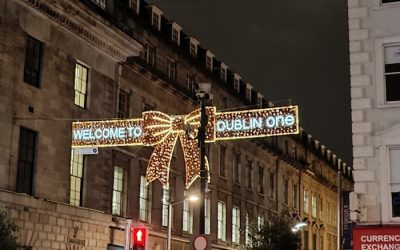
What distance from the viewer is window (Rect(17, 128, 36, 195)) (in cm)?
2925

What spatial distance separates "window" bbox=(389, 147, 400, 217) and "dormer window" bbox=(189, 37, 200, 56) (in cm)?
2669

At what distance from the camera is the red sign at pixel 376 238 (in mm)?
22547

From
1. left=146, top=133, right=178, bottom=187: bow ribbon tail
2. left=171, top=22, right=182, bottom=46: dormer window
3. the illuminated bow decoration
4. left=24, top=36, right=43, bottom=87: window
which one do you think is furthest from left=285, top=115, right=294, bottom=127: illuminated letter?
left=171, top=22, right=182, bottom=46: dormer window

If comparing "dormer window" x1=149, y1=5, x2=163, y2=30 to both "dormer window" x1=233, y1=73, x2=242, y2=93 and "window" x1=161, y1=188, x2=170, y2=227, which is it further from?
"dormer window" x1=233, y1=73, x2=242, y2=93

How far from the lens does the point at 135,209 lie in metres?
38.4

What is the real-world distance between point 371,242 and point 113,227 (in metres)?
15.8

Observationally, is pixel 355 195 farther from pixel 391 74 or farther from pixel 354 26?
pixel 354 26

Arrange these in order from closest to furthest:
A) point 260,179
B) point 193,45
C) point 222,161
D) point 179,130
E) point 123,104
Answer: point 179,130 → point 123,104 → point 193,45 → point 222,161 → point 260,179

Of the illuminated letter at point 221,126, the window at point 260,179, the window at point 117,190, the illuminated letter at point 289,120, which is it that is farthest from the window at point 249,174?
the illuminated letter at point 289,120

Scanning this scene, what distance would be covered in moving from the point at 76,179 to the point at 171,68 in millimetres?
14015

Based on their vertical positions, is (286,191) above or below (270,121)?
above

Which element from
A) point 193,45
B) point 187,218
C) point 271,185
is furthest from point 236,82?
point 187,218

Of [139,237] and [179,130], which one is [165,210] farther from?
[179,130]

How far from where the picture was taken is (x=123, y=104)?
3875cm
